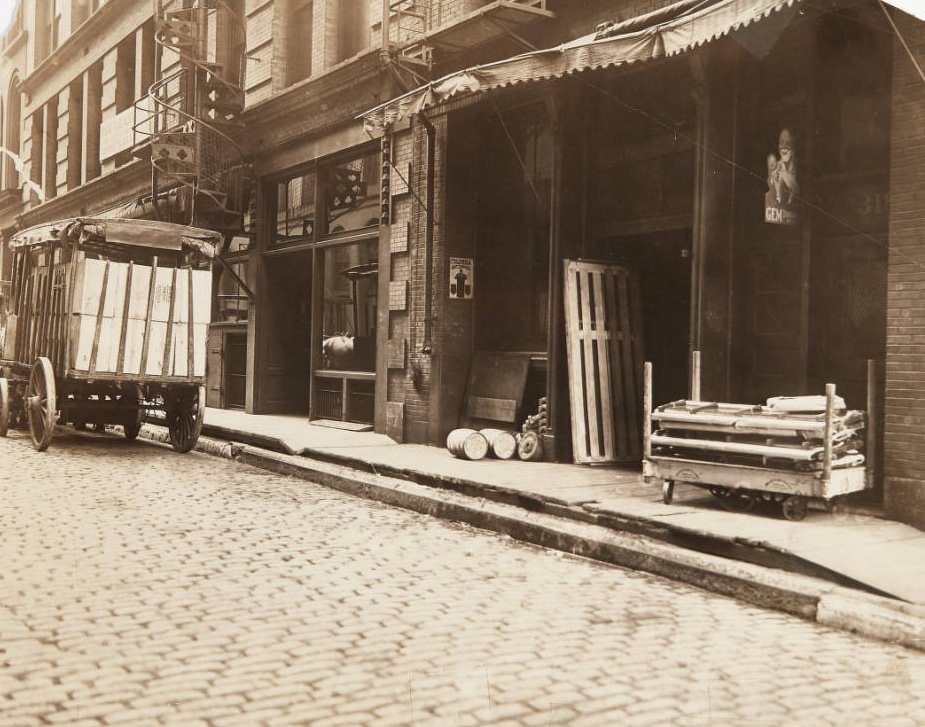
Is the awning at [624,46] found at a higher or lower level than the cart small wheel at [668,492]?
higher

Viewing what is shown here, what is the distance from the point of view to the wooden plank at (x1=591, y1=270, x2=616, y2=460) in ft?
34.6

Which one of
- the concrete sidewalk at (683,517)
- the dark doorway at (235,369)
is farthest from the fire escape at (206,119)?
the concrete sidewalk at (683,517)

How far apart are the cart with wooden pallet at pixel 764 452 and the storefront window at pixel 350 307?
721cm

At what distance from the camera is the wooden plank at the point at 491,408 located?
11.8 meters

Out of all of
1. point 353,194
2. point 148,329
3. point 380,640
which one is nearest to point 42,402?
point 148,329

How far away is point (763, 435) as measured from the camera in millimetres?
7258

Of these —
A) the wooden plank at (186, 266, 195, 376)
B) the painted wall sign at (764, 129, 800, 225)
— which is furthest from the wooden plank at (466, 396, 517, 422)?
the painted wall sign at (764, 129, 800, 225)

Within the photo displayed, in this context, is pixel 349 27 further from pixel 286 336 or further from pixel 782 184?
pixel 782 184

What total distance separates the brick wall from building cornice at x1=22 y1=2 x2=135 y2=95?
20.8 meters

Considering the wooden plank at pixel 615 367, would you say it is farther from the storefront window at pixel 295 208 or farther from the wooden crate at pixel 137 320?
the storefront window at pixel 295 208

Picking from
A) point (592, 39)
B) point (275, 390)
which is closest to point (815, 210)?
point (592, 39)

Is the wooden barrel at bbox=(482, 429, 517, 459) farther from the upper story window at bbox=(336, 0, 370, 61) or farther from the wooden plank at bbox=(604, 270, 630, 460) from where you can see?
the upper story window at bbox=(336, 0, 370, 61)

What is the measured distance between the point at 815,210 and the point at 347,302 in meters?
8.22

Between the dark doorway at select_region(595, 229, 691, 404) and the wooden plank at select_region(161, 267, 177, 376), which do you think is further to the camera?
the wooden plank at select_region(161, 267, 177, 376)
